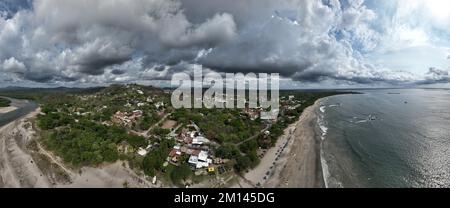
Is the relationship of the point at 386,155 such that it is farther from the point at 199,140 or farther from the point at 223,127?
the point at 199,140

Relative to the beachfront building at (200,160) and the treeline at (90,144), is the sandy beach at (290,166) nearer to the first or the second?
the beachfront building at (200,160)

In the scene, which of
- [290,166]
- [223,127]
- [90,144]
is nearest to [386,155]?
[290,166]

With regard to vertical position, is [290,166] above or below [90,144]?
below

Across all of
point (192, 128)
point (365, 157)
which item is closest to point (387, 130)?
point (365, 157)

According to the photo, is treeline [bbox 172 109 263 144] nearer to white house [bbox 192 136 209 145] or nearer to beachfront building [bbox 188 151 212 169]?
white house [bbox 192 136 209 145]

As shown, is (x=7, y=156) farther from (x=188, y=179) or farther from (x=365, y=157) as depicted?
(x=365, y=157)

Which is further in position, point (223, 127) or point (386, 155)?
point (223, 127)

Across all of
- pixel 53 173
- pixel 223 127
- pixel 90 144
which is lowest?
pixel 53 173

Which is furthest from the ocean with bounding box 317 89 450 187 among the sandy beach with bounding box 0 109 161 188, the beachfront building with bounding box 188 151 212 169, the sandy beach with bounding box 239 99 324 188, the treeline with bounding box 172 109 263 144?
the sandy beach with bounding box 0 109 161 188
